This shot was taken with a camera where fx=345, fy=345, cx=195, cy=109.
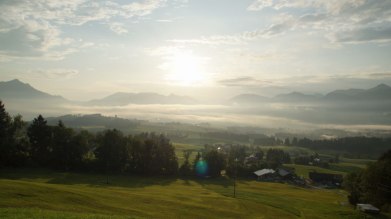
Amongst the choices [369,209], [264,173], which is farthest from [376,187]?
[264,173]

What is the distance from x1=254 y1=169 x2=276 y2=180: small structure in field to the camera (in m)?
133

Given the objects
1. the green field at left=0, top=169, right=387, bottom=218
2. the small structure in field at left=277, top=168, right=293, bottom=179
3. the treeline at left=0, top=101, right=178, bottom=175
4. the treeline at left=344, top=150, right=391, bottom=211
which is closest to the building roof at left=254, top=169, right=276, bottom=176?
the small structure in field at left=277, top=168, right=293, bottom=179

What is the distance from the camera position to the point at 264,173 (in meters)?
135

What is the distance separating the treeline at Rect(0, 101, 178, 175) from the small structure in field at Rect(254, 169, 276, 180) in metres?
39.5

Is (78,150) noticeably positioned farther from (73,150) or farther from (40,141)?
(40,141)

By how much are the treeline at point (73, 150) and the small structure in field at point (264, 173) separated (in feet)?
129

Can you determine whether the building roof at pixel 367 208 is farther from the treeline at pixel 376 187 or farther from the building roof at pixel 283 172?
the building roof at pixel 283 172

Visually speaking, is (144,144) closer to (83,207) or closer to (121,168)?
(121,168)

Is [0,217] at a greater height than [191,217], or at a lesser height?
greater

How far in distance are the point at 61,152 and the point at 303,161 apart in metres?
133

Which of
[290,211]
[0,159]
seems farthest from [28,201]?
[0,159]

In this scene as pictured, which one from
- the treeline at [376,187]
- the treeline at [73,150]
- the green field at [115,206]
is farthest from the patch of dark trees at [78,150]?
the treeline at [376,187]

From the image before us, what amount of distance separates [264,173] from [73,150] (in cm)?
7342

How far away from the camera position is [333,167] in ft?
591
